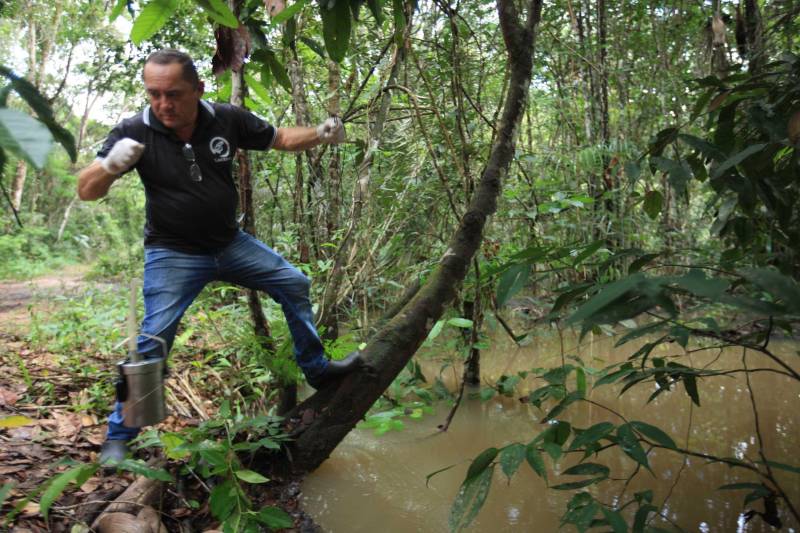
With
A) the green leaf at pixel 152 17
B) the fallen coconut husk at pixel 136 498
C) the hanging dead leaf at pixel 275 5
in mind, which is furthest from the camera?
the hanging dead leaf at pixel 275 5

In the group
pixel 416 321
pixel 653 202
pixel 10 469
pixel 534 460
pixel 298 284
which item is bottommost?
pixel 10 469

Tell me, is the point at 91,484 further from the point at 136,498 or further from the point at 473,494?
the point at 473,494

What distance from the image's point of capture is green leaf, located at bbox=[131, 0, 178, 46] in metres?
1.45

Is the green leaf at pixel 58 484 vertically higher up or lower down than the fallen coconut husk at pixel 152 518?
higher up

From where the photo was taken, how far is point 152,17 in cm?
152

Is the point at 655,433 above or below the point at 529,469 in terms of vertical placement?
above

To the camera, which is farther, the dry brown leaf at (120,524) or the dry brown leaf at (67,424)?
the dry brown leaf at (67,424)

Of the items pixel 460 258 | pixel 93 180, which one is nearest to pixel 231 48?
pixel 93 180

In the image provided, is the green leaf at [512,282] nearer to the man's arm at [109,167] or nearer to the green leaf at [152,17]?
the green leaf at [152,17]

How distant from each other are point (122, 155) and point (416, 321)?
1321 mm

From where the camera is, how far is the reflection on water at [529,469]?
2.09 metres

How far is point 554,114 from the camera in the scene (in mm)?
5988

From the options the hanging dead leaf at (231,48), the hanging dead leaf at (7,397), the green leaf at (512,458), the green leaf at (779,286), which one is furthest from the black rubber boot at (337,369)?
the green leaf at (779,286)

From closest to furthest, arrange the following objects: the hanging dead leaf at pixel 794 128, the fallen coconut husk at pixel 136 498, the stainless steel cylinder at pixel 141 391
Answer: the hanging dead leaf at pixel 794 128
the fallen coconut husk at pixel 136 498
the stainless steel cylinder at pixel 141 391
